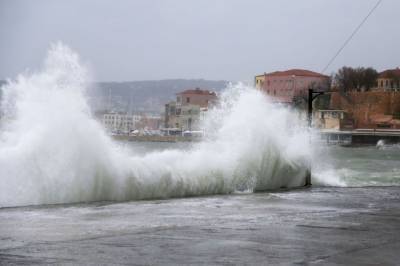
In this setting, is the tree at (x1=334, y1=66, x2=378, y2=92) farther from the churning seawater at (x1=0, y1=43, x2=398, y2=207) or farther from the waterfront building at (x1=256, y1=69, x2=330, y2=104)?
the churning seawater at (x1=0, y1=43, x2=398, y2=207)

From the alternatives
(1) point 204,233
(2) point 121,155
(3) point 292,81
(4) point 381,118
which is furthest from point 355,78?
(1) point 204,233

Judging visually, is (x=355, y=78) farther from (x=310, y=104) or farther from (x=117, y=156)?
(x=117, y=156)

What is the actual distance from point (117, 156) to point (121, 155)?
0.95 feet

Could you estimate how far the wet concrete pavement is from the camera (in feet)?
28.9

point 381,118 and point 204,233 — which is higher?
point 381,118

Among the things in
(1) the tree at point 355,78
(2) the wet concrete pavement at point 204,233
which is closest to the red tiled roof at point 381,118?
(1) the tree at point 355,78

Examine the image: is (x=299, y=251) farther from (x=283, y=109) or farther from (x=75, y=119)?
(x=283, y=109)

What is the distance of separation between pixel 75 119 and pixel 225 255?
34.2 ft

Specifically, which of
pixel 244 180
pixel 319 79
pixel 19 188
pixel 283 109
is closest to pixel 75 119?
pixel 19 188

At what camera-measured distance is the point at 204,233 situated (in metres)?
11.0

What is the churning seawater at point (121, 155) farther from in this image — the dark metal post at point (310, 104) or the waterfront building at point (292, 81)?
the waterfront building at point (292, 81)

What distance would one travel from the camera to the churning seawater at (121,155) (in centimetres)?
1712

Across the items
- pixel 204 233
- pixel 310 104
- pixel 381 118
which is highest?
pixel 381 118

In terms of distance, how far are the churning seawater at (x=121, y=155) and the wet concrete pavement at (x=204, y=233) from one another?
5.04ft
